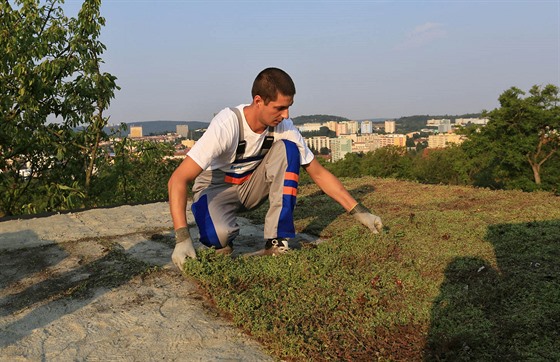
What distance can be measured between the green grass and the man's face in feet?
2.72

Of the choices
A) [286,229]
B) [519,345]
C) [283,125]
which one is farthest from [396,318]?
[283,125]

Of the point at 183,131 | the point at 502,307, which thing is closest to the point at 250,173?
the point at 502,307

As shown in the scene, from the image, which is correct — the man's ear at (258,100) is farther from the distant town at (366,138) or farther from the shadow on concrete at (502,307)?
the distant town at (366,138)

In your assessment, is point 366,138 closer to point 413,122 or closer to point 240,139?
point 413,122

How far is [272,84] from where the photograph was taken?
265 cm

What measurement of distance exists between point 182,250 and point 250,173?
2.79ft

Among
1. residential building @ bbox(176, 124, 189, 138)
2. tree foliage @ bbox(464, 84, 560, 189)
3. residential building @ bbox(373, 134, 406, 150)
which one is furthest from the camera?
residential building @ bbox(373, 134, 406, 150)

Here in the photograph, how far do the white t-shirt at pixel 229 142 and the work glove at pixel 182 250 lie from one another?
1.25ft

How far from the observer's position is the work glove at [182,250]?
2461 millimetres

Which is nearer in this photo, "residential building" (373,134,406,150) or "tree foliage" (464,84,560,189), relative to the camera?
"tree foliage" (464,84,560,189)

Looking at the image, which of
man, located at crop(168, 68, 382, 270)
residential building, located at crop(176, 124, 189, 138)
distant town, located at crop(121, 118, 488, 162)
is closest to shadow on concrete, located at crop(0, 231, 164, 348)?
man, located at crop(168, 68, 382, 270)

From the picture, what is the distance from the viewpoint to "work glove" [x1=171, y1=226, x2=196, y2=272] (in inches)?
96.9

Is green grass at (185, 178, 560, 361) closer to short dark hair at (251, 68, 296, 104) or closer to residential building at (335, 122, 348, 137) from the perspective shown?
short dark hair at (251, 68, 296, 104)

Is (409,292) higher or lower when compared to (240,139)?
lower
